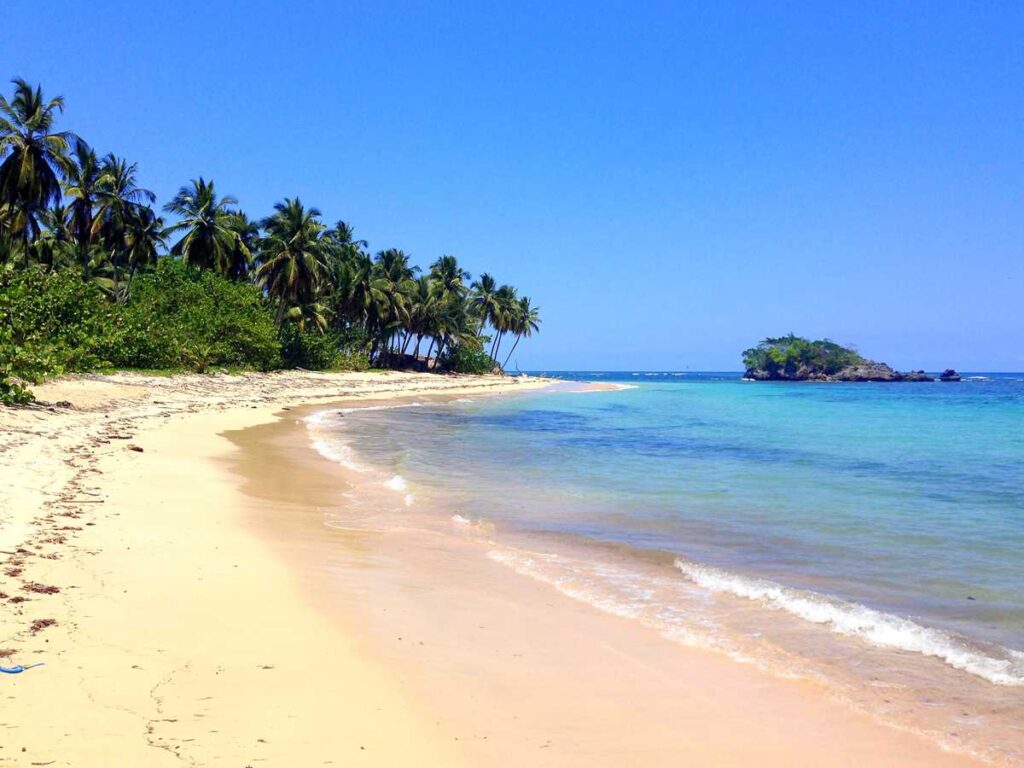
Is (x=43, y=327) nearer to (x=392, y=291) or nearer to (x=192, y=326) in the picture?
(x=192, y=326)

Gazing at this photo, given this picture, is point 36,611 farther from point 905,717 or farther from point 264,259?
point 264,259

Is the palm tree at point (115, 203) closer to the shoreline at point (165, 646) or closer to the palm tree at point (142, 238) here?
the palm tree at point (142, 238)

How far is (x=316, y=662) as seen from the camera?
485cm

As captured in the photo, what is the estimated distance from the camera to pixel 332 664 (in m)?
4.85

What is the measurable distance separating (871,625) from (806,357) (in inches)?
5786

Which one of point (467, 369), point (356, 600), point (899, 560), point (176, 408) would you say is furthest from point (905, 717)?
point (467, 369)

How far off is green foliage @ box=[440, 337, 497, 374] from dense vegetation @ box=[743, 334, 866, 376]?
7994 cm

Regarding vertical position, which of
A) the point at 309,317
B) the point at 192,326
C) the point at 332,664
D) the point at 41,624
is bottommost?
the point at 332,664

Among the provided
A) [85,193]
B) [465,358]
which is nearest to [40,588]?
[85,193]

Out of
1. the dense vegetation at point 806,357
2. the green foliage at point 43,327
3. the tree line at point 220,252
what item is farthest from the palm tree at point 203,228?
the dense vegetation at point 806,357

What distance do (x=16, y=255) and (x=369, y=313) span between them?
2957 centimetres

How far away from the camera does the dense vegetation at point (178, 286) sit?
24998 mm

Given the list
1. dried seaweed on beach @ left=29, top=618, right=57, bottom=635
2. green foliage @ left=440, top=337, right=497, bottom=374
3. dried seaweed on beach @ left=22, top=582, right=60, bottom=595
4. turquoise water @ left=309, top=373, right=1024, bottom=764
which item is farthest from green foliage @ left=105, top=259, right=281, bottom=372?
green foliage @ left=440, top=337, right=497, bottom=374

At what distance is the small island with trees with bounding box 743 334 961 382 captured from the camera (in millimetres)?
139750
